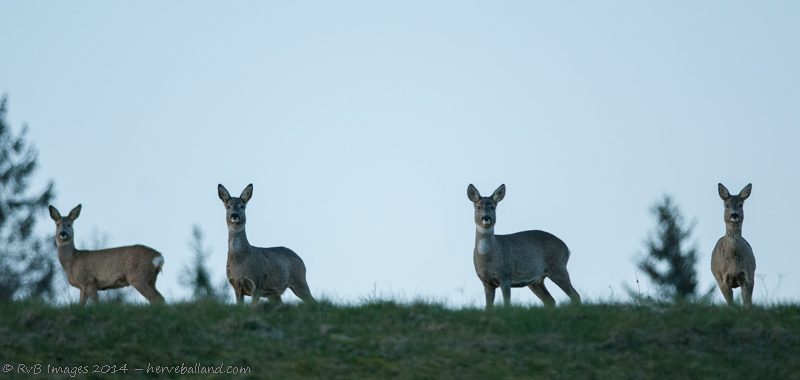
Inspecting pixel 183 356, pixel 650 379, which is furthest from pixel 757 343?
pixel 183 356

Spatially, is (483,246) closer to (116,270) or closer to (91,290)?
(116,270)

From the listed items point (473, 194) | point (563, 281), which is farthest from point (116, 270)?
point (563, 281)

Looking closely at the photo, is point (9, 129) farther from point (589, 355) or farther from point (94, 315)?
point (589, 355)

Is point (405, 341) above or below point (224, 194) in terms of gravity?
below

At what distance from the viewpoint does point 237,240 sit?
1495 cm

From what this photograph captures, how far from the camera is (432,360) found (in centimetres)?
893

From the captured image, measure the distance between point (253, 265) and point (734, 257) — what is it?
277 inches

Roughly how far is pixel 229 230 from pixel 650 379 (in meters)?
8.29

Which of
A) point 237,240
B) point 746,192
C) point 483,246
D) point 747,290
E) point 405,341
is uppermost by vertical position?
point 746,192

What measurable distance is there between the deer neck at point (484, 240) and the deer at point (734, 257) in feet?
10.9

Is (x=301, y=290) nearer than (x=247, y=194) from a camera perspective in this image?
No

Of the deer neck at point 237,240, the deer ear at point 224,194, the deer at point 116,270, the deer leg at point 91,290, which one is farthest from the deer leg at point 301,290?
the deer leg at point 91,290

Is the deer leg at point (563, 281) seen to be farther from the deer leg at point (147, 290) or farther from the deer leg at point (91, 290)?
the deer leg at point (91, 290)

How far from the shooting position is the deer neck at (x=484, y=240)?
581 inches
